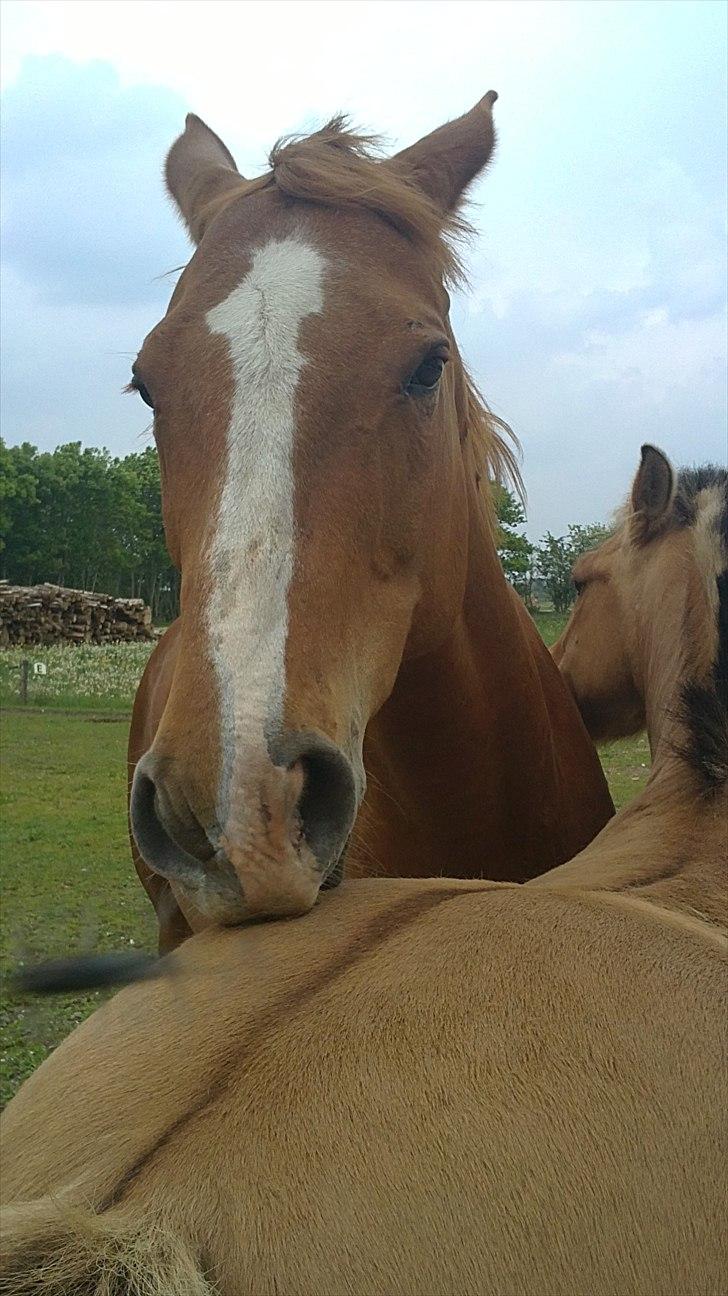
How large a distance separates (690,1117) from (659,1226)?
0.44 feet

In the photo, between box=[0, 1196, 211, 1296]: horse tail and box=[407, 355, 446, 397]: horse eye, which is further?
box=[407, 355, 446, 397]: horse eye

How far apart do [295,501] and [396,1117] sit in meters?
1.11

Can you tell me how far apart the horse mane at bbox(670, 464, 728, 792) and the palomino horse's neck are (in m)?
0.67

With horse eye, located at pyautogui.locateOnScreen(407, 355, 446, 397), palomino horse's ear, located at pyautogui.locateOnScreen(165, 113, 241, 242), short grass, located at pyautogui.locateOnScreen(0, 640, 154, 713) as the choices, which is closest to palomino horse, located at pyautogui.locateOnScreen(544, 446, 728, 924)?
horse eye, located at pyautogui.locateOnScreen(407, 355, 446, 397)

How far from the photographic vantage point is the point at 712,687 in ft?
7.22

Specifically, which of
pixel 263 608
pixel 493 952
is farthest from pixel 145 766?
pixel 493 952

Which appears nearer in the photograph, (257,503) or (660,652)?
(257,503)

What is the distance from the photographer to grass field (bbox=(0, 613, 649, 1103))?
4652 mm

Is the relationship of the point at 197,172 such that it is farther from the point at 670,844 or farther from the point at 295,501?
the point at 670,844

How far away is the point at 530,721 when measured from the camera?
3.21 meters

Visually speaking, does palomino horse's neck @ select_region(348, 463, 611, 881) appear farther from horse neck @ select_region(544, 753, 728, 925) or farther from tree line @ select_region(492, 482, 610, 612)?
tree line @ select_region(492, 482, 610, 612)

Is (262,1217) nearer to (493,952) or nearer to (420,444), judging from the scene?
(493,952)

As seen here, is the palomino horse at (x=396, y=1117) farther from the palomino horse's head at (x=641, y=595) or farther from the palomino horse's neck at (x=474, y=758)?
the palomino horse's neck at (x=474, y=758)

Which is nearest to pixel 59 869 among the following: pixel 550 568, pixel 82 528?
pixel 550 568
